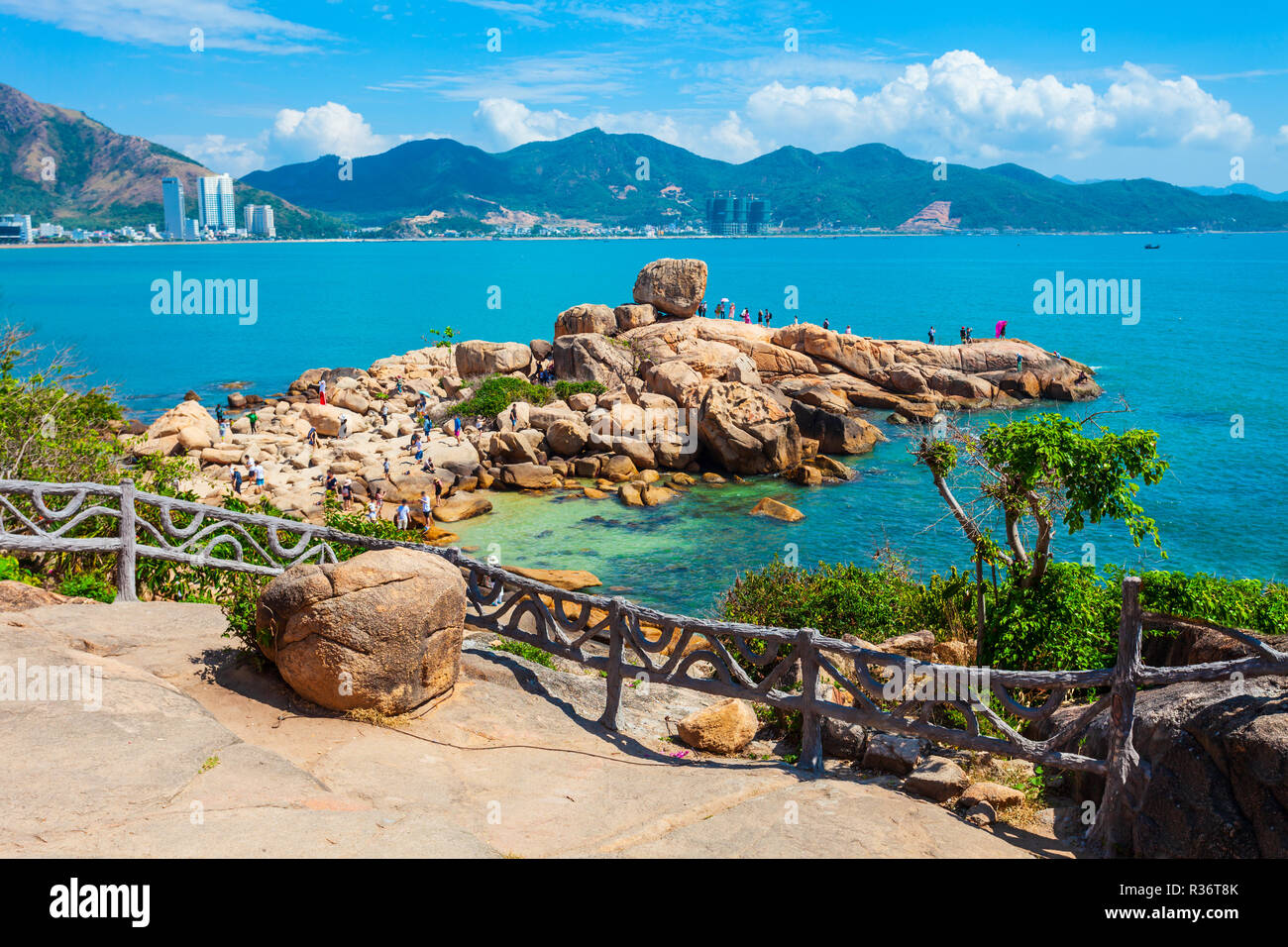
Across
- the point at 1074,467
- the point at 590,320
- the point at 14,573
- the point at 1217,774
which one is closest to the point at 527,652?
the point at 14,573

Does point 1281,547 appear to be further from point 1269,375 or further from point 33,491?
point 1269,375

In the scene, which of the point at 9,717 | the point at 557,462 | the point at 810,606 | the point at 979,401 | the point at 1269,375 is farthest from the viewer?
the point at 1269,375

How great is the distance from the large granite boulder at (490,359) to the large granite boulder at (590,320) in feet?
10.1

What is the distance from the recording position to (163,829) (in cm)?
737

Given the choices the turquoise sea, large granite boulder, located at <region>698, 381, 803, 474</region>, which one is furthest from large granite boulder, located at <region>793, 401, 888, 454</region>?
large granite boulder, located at <region>698, 381, 803, 474</region>

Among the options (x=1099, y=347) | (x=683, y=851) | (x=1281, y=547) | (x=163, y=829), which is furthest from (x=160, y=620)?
(x=1099, y=347)

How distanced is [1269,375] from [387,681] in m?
79.2

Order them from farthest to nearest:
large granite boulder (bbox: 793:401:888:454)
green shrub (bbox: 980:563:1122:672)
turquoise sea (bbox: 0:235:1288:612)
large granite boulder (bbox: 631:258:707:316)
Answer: large granite boulder (bbox: 631:258:707:316)
large granite boulder (bbox: 793:401:888:454)
turquoise sea (bbox: 0:235:1288:612)
green shrub (bbox: 980:563:1122:672)

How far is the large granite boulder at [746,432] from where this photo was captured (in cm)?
4303

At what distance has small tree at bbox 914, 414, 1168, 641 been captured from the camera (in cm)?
1432

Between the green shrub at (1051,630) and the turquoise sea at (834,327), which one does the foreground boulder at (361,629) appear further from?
the turquoise sea at (834,327)

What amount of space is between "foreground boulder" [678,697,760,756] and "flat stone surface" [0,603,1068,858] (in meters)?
0.33

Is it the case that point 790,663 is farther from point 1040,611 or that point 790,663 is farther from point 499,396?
point 499,396

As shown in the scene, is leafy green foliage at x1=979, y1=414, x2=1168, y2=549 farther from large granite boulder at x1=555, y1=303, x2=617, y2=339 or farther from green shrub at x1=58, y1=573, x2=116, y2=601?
large granite boulder at x1=555, y1=303, x2=617, y2=339
